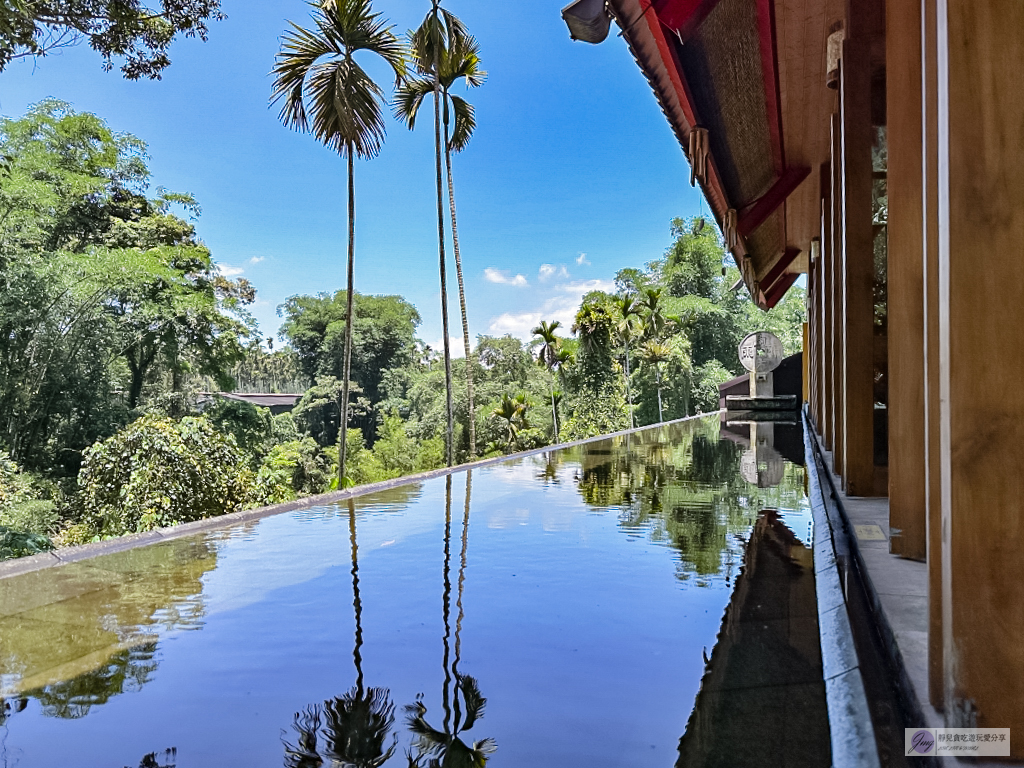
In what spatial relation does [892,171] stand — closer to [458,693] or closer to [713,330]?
[458,693]

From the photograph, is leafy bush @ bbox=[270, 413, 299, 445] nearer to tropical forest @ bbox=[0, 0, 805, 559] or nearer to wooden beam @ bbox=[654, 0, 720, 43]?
tropical forest @ bbox=[0, 0, 805, 559]

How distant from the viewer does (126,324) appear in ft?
51.1

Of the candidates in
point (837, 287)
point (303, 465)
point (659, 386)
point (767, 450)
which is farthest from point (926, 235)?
point (659, 386)

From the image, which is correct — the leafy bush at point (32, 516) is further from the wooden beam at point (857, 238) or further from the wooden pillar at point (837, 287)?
the wooden beam at point (857, 238)

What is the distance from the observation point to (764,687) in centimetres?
144

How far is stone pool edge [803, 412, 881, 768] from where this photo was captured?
110 centimetres

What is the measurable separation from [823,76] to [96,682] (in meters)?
4.89

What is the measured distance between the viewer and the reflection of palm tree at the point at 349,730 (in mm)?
1251

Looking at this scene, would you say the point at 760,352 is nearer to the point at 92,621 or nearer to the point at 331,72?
the point at 331,72

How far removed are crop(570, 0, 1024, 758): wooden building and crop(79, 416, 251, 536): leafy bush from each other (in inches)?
298

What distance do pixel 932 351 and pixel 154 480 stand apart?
9447 millimetres

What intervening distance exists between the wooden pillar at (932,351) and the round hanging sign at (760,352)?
12.8 metres

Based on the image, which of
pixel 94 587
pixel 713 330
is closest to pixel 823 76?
pixel 94 587

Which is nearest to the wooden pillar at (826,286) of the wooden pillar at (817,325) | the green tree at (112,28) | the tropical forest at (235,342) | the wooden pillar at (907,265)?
the tropical forest at (235,342)
